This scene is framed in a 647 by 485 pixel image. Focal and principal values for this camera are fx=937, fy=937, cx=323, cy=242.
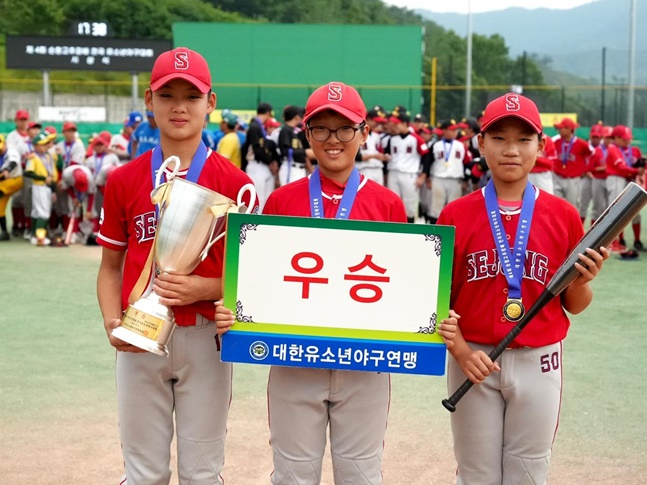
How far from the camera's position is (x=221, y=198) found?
348 cm

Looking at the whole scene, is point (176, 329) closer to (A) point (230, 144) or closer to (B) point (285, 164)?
(B) point (285, 164)

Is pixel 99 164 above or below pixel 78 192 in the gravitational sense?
above

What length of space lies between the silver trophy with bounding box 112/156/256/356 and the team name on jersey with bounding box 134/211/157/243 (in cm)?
19

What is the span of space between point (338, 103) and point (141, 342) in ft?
3.89

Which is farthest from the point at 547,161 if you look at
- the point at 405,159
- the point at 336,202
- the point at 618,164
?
the point at 336,202

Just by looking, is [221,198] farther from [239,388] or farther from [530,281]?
[239,388]

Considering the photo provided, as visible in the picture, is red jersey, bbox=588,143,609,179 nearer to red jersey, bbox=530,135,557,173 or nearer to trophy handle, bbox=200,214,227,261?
red jersey, bbox=530,135,557,173

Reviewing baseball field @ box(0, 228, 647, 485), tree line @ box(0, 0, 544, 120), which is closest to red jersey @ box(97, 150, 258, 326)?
baseball field @ box(0, 228, 647, 485)

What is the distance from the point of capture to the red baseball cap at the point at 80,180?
13930mm

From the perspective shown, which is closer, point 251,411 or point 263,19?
point 251,411

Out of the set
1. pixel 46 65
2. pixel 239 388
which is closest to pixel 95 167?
pixel 239 388

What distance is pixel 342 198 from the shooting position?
3666 millimetres

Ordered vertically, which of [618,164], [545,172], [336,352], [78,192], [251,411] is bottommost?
[251,411]

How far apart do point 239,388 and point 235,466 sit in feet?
5.13
